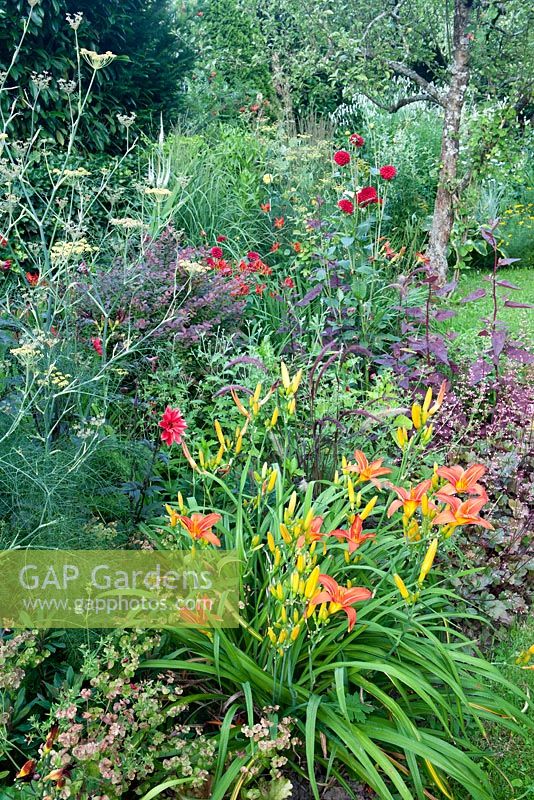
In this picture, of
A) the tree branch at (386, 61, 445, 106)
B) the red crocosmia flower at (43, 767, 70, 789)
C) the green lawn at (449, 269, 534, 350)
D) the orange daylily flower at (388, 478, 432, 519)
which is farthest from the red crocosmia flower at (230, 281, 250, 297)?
the tree branch at (386, 61, 445, 106)

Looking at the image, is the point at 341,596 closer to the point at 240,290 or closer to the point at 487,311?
the point at 240,290

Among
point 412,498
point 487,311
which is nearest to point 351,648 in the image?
point 412,498

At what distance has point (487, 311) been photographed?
20.3ft

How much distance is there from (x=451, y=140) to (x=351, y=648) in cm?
485

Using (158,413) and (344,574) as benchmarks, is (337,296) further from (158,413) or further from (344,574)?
(344,574)

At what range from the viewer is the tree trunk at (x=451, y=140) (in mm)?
5582

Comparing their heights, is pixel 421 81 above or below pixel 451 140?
above

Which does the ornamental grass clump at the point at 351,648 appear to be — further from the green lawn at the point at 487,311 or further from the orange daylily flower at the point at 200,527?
the green lawn at the point at 487,311

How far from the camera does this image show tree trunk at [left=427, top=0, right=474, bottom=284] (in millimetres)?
5582

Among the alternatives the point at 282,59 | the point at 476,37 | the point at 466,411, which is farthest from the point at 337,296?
the point at 282,59

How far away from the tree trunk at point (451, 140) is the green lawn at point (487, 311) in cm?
42

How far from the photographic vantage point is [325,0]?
6.45 meters

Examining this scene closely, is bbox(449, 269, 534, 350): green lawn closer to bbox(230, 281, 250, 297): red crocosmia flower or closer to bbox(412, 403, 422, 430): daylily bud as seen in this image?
bbox(230, 281, 250, 297): red crocosmia flower

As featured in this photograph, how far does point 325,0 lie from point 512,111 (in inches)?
86.1
